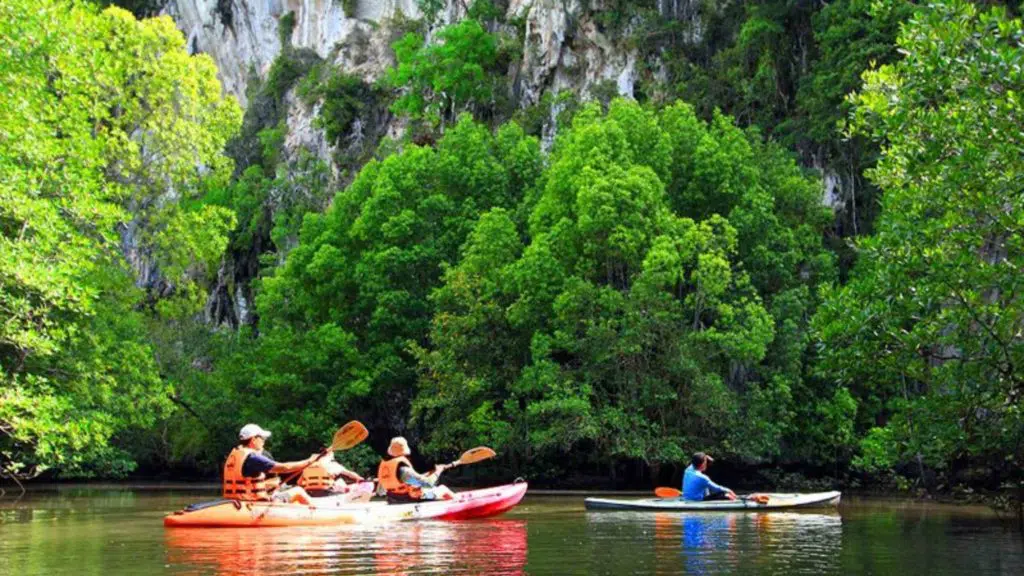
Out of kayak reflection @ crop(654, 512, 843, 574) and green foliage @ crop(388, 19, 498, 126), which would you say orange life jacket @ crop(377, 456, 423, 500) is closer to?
kayak reflection @ crop(654, 512, 843, 574)

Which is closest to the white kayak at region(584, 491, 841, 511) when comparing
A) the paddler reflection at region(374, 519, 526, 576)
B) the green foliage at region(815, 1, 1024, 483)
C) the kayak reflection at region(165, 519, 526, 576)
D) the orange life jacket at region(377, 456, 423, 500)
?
the paddler reflection at region(374, 519, 526, 576)

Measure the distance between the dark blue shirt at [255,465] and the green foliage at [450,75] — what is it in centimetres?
3237

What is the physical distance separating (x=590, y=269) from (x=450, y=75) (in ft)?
64.1

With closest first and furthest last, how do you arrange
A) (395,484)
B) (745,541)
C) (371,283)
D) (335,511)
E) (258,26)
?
(745,541), (335,511), (395,484), (371,283), (258,26)

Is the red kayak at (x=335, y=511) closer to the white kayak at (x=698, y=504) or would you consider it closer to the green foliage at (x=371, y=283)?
the white kayak at (x=698, y=504)

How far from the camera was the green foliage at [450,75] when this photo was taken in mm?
46000

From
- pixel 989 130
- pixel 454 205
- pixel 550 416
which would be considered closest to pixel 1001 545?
pixel 989 130

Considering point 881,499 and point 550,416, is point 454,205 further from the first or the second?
point 881,499

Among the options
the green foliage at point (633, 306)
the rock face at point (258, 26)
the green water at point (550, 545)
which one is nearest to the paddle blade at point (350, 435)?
the green water at point (550, 545)

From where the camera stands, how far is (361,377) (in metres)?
32.1

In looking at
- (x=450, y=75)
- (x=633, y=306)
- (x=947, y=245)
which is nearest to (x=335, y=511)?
(x=947, y=245)

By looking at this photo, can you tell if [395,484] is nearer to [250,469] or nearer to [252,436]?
[250,469]

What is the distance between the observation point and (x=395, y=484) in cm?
1802

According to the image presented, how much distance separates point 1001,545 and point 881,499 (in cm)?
1175
